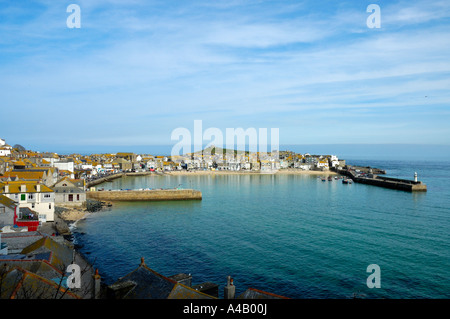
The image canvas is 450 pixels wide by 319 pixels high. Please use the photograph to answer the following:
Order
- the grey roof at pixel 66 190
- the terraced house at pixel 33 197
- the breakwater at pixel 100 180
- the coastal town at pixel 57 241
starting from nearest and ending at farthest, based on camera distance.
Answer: the coastal town at pixel 57 241 < the terraced house at pixel 33 197 < the grey roof at pixel 66 190 < the breakwater at pixel 100 180

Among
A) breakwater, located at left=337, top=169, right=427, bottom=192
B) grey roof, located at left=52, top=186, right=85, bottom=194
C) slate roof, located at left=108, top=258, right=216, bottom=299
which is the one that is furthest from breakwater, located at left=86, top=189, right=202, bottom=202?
slate roof, located at left=108, top=258, right=216, bottom=299

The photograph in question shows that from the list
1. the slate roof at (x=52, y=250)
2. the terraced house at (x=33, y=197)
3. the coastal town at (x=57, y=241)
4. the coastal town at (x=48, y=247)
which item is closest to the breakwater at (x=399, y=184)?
the coastal town at (x=57, y=241)

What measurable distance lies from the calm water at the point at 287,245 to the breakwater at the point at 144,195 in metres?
6.35

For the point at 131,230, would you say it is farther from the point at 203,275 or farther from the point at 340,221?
the point at 340,221

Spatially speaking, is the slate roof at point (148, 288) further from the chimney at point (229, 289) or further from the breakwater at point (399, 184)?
the breakwater at point (399, 184)

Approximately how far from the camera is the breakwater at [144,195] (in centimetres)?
5631

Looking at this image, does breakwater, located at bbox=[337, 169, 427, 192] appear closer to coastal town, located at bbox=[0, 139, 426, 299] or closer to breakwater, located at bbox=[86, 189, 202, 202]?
coastal town, located at bbox=[0, 139, 426, 299]

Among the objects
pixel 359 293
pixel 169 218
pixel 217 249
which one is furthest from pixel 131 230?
pixel 359 293

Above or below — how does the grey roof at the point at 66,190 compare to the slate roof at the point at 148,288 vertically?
above

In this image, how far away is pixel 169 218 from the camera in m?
41.6

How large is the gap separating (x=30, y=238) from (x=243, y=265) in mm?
13654

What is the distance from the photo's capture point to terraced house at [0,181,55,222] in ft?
113

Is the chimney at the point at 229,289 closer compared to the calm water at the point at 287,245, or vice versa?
the chimney at the point at 229,289
